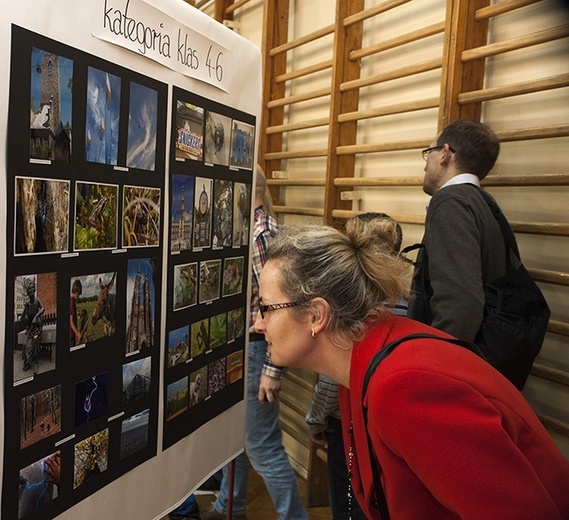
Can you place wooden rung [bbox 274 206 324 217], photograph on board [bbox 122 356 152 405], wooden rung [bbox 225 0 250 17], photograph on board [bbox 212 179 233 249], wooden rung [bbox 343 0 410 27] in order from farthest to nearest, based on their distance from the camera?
1. wooden rung [bbox 225 0 250 17]
2. wooden rung [bbox 274 206 324 217]
3. wooden rung [bbox 343 0 410 27]
4. photograph on board [bbox 212 179 233 249]
5. photograph on board [bbox 122 356 152 405]

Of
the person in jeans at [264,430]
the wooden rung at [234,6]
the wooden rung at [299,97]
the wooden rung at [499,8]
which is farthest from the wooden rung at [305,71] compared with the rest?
the person in jeans at [264,430]

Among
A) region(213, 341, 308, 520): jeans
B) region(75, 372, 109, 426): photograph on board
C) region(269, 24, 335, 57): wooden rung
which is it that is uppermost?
region(269, 24, 335, 57): wooden rung

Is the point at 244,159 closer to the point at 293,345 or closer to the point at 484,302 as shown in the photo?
the point at 293,345

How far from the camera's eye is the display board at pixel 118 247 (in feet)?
3.63

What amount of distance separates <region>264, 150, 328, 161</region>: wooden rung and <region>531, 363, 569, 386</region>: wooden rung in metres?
1.58

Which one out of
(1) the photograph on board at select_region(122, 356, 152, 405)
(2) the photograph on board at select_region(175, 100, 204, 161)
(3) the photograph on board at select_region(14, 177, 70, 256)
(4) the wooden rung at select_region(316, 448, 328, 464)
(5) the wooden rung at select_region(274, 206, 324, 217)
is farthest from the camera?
(5) the wooden rung at select_region(274, 206, 324, 217)

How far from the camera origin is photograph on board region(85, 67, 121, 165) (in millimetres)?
1212

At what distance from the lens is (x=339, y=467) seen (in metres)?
1.88

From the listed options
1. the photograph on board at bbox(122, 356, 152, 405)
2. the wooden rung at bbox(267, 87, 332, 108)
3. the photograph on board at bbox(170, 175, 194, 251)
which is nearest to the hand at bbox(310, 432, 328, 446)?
the photograph on board at bbox(122, 356, 152, 405)

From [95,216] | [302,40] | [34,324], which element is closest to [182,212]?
[95,216]

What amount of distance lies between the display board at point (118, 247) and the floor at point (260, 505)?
3.54 feet

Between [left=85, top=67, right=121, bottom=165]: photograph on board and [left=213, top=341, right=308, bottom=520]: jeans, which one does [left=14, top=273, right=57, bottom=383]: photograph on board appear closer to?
[left=85, top=67, right=121, bottom=165]: photograph on board

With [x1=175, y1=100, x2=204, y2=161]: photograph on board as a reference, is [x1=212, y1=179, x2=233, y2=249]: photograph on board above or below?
below

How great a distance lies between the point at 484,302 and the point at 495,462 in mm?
1032
